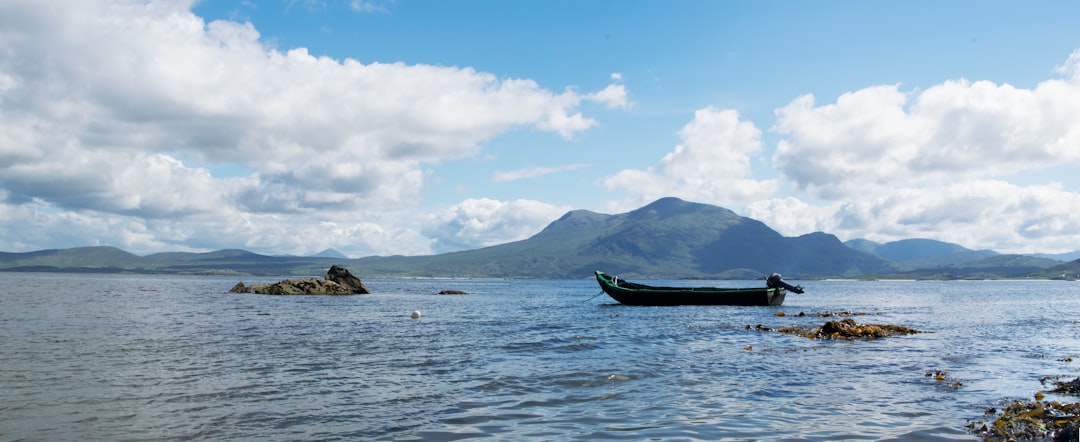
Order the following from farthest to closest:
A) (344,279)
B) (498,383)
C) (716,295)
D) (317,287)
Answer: (344,279)
(317,287)
(716,295)
(498,383)

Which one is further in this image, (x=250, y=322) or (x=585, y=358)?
(x=250, y=322)

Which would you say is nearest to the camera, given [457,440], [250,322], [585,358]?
[457,440]

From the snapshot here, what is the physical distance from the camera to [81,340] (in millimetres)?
27875

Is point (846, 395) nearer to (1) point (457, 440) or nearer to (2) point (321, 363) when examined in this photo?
(1) point (457, 440)

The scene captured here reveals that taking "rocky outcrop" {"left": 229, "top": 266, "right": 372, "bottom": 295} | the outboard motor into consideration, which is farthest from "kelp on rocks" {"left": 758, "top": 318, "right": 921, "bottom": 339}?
"rocky outcrop" {"left": 229, "top": 266, "right": 372, "bottom": 295}

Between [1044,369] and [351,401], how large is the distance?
74.7 ft

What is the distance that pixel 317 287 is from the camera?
81.1 meters

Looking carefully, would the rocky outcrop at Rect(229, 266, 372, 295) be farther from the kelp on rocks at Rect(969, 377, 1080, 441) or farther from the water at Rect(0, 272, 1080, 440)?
the kelp on rocks at Rect(969, 377, 1080, 441)

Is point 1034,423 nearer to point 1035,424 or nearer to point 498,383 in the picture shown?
point 1035,424

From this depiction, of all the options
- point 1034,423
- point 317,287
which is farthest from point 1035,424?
point 317,287

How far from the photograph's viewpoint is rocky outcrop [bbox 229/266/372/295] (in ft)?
264

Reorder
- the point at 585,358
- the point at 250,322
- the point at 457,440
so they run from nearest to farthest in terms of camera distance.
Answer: the point at 457,440
the point at 585,358
the point at 250,322

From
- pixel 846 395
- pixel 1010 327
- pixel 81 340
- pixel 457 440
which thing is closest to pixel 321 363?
pixel 457 440

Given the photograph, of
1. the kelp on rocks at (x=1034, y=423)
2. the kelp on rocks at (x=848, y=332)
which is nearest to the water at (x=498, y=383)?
the kelp on rocks at (x=1034, y=423)
